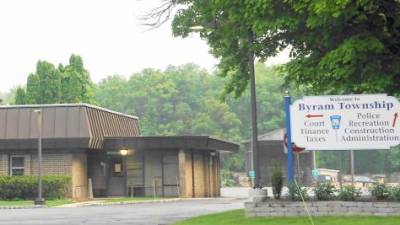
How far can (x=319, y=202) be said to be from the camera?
18438mm

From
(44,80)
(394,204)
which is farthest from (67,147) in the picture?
(44,80)

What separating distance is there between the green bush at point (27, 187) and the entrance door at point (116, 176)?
488 cm

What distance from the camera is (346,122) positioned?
1948 cm

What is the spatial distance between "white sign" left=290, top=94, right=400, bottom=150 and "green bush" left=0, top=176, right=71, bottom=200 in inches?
785

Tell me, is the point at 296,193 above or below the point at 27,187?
below

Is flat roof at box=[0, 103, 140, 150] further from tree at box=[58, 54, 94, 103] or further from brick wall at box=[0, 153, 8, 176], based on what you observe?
tree at box=[58, 54, 94, 103]

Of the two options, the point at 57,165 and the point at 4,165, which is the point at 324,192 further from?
the point at 4,165

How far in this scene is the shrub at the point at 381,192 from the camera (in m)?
18.4

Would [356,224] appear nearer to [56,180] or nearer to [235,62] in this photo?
[235,62]

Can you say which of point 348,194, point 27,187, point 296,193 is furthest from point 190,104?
point 348,194

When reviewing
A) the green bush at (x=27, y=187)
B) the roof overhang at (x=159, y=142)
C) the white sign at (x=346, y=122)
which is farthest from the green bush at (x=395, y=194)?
the green bush at (x=27, y=187)

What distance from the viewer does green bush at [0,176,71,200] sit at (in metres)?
36.5

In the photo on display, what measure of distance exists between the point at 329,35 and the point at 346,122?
2491 millimetres

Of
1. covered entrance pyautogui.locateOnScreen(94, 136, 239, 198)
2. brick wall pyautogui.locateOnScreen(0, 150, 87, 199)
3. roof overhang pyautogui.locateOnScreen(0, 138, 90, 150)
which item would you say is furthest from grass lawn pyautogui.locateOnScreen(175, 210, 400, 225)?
covered entrance pyautogui.locateOnScreen(94, 136, 239, 198)
